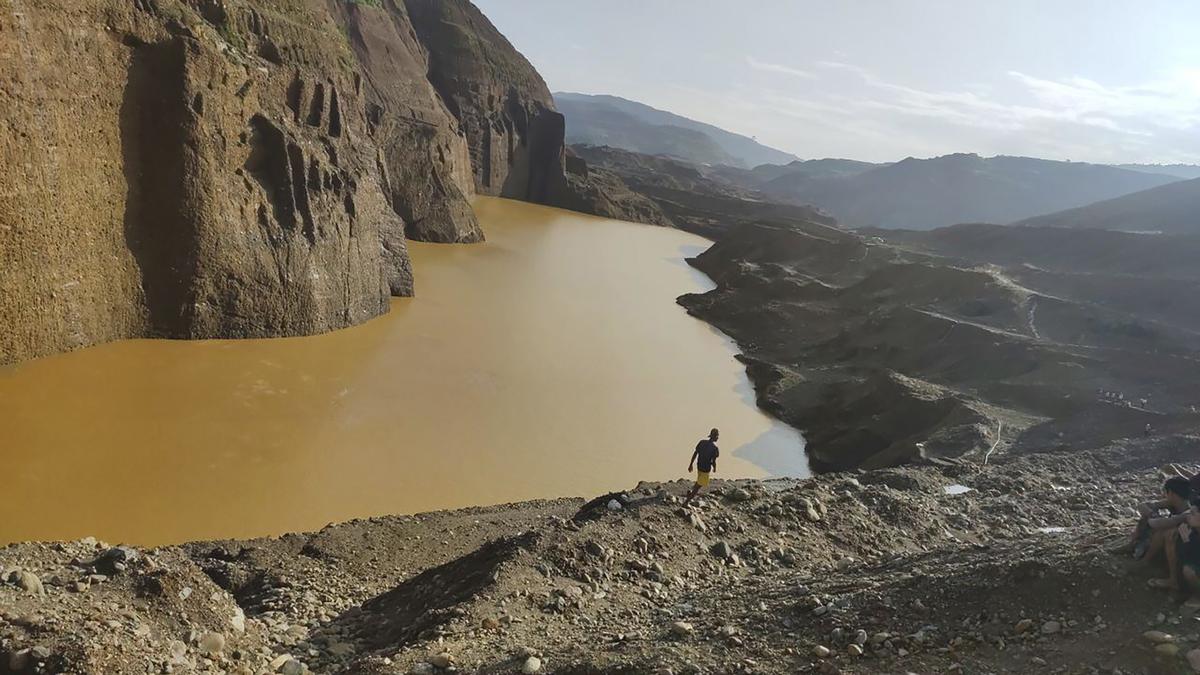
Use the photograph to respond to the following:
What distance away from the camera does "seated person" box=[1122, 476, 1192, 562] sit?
4797 millimetres

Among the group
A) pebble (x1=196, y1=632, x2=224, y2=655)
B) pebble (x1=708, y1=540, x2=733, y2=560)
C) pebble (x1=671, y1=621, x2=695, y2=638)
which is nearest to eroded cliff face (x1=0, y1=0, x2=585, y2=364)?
pebble (x1=196, y1=632, x2=224, y2=655)

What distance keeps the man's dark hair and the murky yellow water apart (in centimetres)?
820

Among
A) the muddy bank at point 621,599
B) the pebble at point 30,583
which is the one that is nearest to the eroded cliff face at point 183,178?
the muddy bank at point 621,599

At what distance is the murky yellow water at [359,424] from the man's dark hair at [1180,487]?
820 centimetres

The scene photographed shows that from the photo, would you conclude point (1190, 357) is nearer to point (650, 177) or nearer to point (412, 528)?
point (412, 528)

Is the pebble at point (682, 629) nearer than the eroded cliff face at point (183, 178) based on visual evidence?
Yes

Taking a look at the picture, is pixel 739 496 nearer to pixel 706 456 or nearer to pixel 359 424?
pixel 706 456

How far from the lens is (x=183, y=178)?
1459 centimetres

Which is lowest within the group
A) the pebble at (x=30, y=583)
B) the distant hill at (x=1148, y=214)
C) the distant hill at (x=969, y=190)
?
the pebble at (x=30, y=583)

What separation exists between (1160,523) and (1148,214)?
48.2 metres

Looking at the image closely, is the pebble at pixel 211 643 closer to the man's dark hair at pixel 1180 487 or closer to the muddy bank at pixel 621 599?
the muddy bank at pixel 621 599

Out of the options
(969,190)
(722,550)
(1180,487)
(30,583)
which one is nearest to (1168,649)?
(1180,487)

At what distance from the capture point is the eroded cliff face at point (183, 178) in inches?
486

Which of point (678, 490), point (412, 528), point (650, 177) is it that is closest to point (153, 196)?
point (412, 528)
